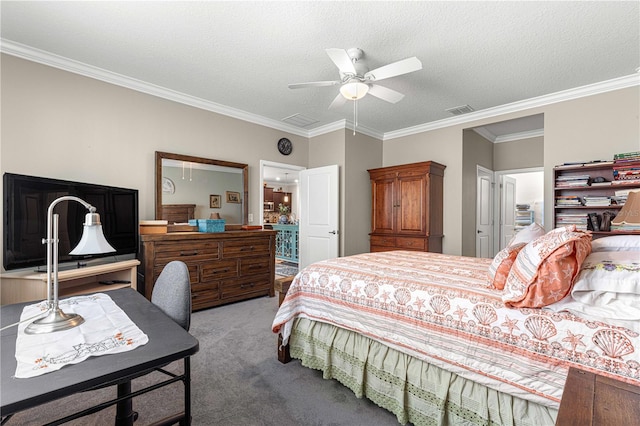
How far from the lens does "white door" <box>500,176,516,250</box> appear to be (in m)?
5.60

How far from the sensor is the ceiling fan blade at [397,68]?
234cm

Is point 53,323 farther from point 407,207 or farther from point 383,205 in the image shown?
point 383,205

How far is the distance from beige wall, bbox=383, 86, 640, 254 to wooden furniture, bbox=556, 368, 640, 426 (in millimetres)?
3618

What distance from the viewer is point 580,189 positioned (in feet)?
11.4

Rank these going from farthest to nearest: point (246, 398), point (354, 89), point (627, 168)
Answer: point (627, 168)
point (354, 89)
point (246, 398)

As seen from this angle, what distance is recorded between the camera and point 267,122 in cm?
470

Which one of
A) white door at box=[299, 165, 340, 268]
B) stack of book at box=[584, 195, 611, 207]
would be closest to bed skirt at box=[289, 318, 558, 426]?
white door at box=[299, 165, 340, 268]

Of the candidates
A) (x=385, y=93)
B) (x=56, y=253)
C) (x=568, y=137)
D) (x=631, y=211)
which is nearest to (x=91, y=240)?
(x=56, y=253)

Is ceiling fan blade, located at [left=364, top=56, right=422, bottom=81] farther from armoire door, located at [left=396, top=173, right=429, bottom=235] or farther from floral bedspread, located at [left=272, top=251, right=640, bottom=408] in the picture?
armoire door, located at [left=396, top=173, right=429, bottom=235]

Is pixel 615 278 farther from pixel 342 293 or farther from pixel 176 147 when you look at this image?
Answer: pixel 176 147

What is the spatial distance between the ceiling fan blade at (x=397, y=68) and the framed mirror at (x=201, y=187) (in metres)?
2.43

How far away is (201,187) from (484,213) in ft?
15.3

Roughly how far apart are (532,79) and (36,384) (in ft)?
14.6

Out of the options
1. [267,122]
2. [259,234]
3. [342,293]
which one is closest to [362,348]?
[342,293]
